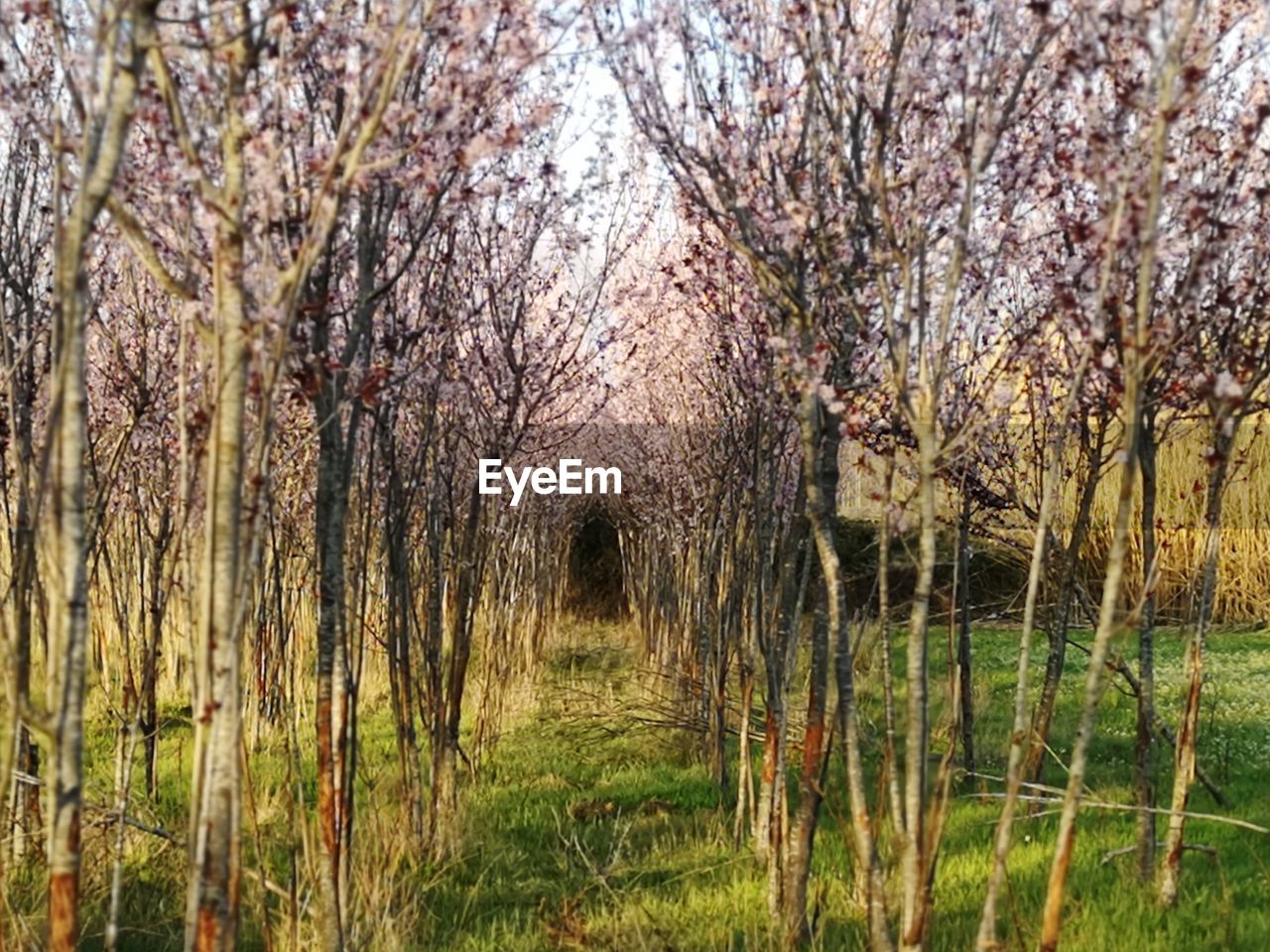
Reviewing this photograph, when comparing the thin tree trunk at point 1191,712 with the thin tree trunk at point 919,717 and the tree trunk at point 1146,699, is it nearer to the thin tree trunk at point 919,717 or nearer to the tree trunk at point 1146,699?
the tree trunk at point 1146,699

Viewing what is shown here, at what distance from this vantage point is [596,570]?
25.0m

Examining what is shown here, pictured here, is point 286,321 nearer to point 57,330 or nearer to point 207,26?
point 57,330

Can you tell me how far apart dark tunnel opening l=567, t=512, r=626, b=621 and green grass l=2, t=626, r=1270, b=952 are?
1285cm

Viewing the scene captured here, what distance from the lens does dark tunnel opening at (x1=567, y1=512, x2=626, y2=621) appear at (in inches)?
934

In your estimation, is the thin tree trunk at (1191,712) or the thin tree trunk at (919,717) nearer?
the thin tree trunk at (919,717)

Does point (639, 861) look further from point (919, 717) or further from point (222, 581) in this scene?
point (222, 581)

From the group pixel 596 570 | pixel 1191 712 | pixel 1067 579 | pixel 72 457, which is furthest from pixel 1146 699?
pixel 596 570

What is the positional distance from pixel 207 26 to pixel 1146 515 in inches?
157

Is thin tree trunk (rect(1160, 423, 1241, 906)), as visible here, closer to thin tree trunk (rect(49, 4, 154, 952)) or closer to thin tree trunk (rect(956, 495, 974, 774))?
thin tree trunk (rect(956, 495, 974, 774))

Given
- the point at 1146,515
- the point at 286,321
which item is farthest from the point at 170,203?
the point at 1146,515

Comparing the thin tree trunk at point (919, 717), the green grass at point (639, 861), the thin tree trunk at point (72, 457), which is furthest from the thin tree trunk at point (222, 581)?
the thin tree trunk at point (919, 717)

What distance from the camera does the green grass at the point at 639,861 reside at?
556 cm

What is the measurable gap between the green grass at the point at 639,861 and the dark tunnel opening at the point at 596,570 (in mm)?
12848

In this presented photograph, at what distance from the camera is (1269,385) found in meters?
5.84
